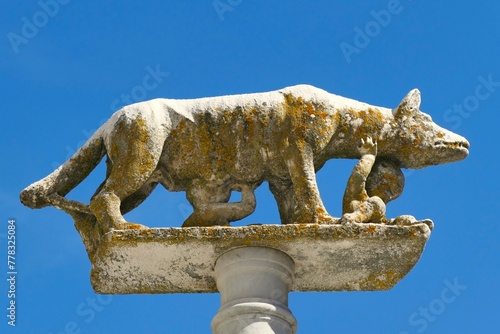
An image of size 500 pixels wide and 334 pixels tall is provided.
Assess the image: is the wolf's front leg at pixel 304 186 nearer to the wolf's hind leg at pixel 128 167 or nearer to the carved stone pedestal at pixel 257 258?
the carved stone pedestal at pixel 257 258

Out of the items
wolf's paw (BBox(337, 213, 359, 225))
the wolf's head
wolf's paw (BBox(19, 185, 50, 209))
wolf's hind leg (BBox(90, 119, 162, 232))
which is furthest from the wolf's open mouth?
wolf's paw (BBox(19, 185, 50, 209))

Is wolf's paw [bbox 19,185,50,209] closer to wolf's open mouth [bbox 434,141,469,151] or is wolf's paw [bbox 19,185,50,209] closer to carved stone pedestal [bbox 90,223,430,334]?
carved stone pedestal [bbox 90,223,430,334]

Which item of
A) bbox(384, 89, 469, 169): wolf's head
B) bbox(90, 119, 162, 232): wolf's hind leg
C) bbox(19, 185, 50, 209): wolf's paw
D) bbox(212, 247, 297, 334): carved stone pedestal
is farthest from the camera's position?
bbox(384, 89, 469, 169): wolf's head

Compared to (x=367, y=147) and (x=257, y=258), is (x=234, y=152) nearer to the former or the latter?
(x=257, y=258)

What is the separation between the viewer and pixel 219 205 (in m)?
10.6

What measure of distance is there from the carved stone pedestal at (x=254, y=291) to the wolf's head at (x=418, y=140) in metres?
1.58

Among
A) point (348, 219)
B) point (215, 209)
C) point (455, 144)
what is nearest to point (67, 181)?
point (215, 209)

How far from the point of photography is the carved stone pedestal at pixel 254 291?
9812 mm

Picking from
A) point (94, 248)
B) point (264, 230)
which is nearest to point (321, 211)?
point (264, 230)

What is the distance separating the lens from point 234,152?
35.0 feet

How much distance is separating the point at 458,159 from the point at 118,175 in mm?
3198

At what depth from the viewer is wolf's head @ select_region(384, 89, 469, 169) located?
10992mm

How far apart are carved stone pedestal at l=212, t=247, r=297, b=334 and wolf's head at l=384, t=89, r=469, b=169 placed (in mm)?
1577

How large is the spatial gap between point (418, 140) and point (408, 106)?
0.35m
